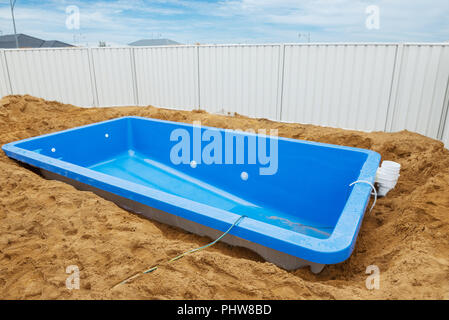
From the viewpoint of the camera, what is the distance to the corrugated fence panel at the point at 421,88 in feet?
13.2

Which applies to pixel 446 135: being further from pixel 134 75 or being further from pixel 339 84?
pixel 134 75

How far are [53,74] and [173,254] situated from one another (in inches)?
260

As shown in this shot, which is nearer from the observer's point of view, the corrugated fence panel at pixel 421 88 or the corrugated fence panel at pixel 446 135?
the corrugated fence panel at pixel 446 135

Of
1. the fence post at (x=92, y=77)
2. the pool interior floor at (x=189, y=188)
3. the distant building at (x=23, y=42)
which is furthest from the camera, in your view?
the distant building at (x=23, y=42)

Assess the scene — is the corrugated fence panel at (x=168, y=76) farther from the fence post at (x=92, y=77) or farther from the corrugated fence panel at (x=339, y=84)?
the corrugated fence panel at (x=339, y=84)

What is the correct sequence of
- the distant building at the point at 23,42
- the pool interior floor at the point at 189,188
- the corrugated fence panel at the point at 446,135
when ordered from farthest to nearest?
the distant building at the point at 23,42 < the corrugated fence panel at the point at 446,135 < the pool interior floor at the point at 189,188

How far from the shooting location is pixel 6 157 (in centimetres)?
325

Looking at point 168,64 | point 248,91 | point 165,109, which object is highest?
point 168,64

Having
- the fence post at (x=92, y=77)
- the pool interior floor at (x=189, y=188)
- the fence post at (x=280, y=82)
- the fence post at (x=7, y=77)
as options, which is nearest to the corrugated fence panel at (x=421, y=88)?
the fence post at (x=280, y=82)

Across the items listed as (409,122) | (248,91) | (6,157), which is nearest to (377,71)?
(409,122)

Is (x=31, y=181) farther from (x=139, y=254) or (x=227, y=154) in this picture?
(x=227, y=154)

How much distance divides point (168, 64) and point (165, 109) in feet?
3.13

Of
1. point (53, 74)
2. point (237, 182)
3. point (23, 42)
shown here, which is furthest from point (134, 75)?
point (23, 42)

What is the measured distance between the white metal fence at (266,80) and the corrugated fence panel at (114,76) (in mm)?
21
